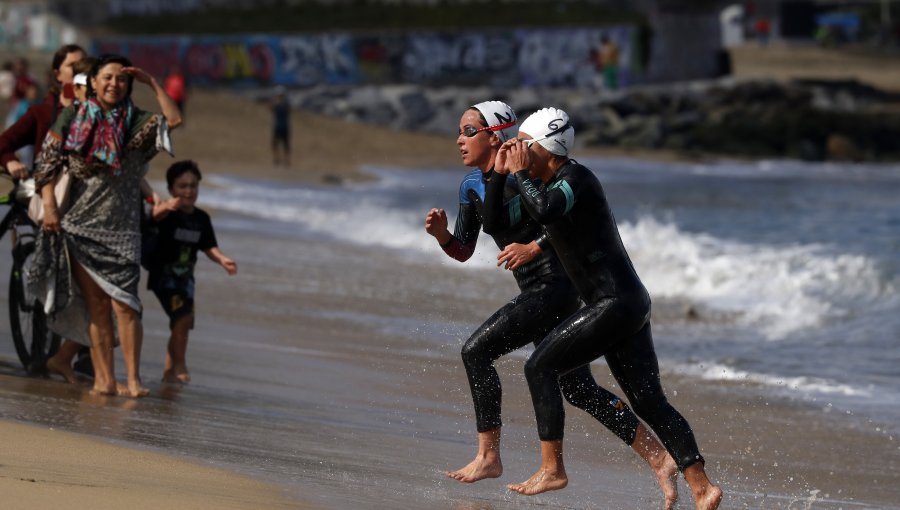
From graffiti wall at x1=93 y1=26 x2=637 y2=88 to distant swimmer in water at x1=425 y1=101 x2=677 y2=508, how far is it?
41.8 meters

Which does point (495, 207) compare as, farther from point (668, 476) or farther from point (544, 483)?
point (668, 476)

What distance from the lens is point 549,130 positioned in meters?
6.02

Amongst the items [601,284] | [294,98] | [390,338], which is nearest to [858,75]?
[294,98]

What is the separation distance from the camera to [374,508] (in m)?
5.50

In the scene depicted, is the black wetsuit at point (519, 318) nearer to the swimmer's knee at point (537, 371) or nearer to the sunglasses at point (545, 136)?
the swimmer's knee at point (537, 371)

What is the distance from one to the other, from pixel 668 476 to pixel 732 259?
11.7 metres

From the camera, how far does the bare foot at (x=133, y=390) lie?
25.5 ft

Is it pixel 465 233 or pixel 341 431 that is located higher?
pixel 465 233

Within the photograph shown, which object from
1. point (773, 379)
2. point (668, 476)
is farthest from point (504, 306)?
point (773, 379)

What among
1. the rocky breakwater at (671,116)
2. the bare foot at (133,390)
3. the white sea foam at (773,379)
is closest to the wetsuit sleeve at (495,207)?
the bare foot at (133,390)

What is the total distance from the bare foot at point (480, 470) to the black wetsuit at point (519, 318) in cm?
14

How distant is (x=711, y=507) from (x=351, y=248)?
1219cm

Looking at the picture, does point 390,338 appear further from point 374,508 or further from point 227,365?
point 374,508

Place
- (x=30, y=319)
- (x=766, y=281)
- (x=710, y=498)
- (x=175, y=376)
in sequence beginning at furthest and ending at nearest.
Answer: (x=766, y=281) → (x=30, y=319) → (x=175, y=376) → (x=710, y=498)
